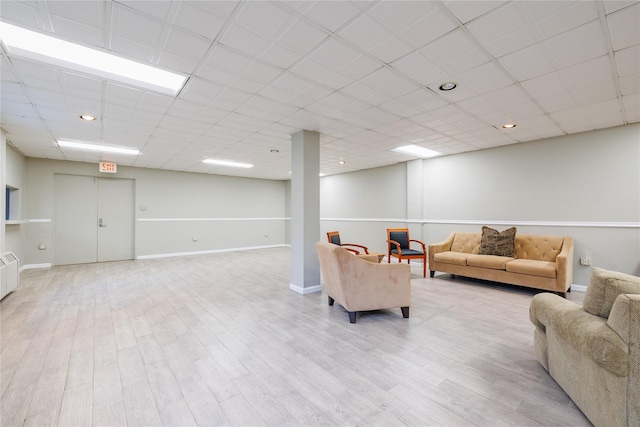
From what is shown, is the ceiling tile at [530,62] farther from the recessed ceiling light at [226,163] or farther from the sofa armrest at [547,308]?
the recessed ceiling light at [226,163]

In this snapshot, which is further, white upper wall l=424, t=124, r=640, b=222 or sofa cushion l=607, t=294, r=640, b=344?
white upper wall l=424, t=124, r=640, b=222

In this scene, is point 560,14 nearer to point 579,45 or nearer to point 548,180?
point 579,45

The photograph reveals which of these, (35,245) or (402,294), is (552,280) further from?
(35,245)

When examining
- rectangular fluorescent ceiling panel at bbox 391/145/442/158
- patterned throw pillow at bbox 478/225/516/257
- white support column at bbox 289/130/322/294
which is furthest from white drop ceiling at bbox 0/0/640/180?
patterned throw pillow at bbox 478/225/516/257

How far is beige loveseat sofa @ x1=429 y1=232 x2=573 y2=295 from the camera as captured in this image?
4.06m

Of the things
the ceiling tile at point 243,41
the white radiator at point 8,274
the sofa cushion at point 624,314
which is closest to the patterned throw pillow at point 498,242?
the sofa cushion at point 624,314

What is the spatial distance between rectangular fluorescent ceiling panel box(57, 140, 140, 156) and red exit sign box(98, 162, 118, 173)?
1.38 m

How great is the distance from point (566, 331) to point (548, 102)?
2909 mm

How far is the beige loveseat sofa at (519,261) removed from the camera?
13.3 feet

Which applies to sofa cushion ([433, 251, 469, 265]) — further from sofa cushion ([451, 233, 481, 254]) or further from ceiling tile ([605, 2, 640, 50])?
ceiling tile ([605, 2, 640, 50])

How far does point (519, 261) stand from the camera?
4449mm

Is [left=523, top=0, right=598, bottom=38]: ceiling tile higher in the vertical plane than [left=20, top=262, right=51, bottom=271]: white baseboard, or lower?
higher

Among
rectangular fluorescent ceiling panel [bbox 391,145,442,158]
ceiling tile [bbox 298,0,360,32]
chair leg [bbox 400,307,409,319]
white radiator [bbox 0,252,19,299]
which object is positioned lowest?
chair leg [bbox 400,307,409,319]

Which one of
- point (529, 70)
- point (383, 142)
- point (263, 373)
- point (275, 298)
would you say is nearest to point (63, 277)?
point (275, 298)
